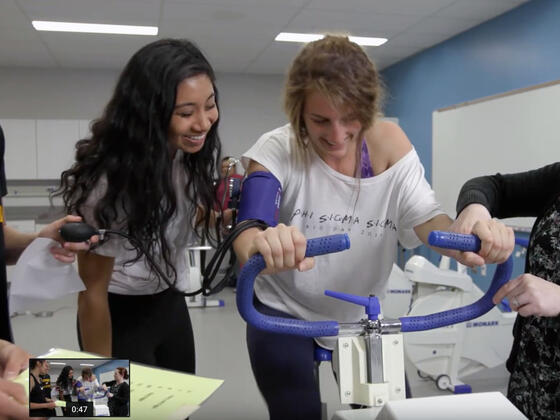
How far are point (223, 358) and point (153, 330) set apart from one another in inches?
101

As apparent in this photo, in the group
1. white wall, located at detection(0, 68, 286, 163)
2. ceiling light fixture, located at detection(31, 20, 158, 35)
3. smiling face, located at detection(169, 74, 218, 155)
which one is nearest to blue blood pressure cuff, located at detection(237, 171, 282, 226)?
smiling face, located at detection(169, 74, 218, 155)

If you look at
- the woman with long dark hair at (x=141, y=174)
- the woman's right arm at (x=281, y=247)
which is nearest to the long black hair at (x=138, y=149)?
the woman with long dark hair at (x=141, y=174)

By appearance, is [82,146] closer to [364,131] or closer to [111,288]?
[111,288]

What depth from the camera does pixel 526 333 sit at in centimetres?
132

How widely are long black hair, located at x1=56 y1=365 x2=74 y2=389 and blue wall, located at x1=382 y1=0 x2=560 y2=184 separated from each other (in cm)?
352

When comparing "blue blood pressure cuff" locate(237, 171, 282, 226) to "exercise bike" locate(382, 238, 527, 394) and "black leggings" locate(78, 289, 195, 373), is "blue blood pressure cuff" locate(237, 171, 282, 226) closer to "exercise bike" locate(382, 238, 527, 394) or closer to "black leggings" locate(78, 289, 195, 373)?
"black leggings" locate(78, 289, 195, 373)

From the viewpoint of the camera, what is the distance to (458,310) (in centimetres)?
86

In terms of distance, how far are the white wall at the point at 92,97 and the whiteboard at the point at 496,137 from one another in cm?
242

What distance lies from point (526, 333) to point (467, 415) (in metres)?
0.78

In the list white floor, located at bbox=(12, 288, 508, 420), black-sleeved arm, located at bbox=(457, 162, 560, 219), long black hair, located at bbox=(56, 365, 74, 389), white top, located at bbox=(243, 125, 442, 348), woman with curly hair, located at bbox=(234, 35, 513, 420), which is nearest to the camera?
long black hair, located at bbox=(56, 365, 74, 389)

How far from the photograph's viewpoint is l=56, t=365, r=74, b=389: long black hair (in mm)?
540

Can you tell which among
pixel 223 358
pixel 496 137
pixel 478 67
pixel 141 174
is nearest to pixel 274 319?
pixel 141 174

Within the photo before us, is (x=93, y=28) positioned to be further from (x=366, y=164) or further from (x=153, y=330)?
(x=366, y=164)

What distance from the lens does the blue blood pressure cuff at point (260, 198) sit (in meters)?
1.08
